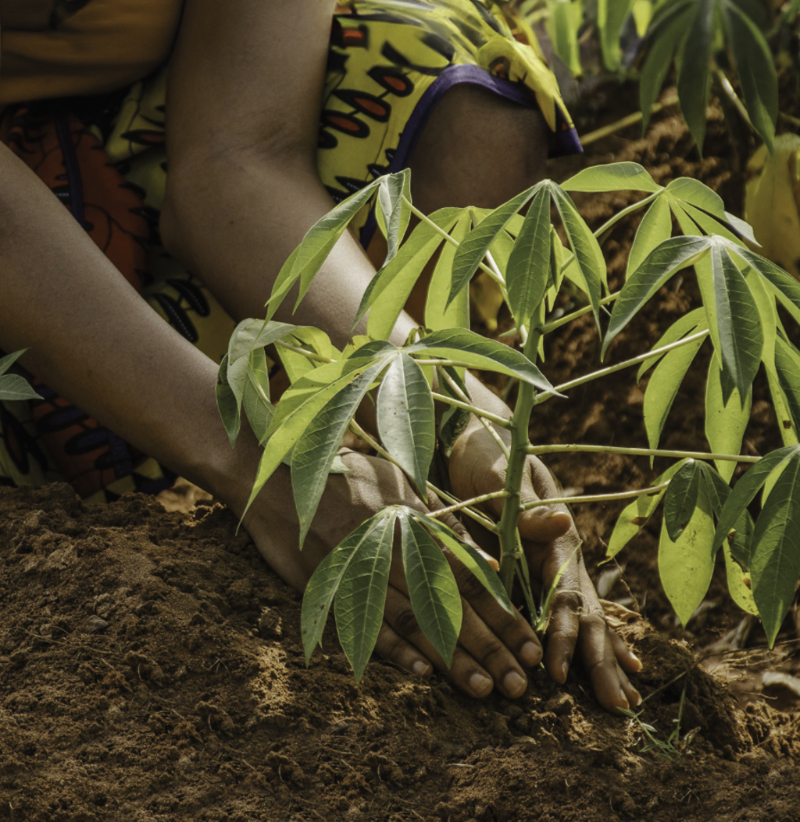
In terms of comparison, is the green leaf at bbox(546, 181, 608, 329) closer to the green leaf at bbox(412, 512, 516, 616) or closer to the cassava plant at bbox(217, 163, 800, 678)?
the cassava plant at bbox(217, 163, 800, 678)

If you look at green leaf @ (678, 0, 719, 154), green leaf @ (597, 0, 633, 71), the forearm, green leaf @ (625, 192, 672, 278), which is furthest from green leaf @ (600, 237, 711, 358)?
green leaf @ (597, 0, 633, 71)

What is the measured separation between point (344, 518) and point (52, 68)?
29.2 inches

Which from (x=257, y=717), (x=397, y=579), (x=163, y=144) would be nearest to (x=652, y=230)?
(x=397, y=579)

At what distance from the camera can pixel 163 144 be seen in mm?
1225

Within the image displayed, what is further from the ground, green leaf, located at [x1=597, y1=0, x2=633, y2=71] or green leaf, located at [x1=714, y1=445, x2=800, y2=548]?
green leaf, located at [x1=597, y1=0, x2=633, y2=71]

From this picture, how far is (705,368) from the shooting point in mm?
1412

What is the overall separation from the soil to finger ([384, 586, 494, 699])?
15mm

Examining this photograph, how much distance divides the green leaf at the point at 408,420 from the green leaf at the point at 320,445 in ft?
0.06

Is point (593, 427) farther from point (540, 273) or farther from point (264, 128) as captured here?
point (540, 273)

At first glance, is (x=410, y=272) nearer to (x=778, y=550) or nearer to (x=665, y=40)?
(x=778, y=550)

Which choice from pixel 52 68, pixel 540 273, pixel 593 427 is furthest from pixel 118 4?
pixel 593 427

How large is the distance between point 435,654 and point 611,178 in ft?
1.44

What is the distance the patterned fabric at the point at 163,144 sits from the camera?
3.75ft

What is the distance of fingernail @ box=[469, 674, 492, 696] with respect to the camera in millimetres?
746
